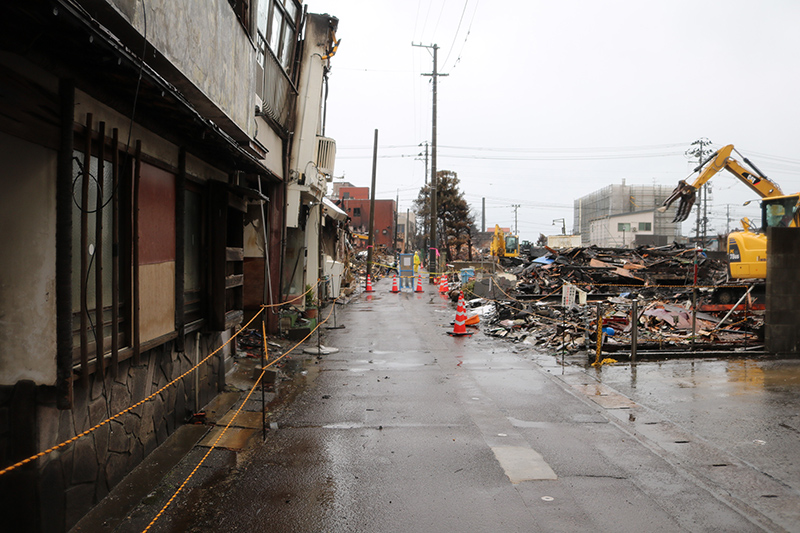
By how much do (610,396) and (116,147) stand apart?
7.65 metres

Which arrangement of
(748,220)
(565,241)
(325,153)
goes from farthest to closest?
(565,241) → (748,220) → (325,153)

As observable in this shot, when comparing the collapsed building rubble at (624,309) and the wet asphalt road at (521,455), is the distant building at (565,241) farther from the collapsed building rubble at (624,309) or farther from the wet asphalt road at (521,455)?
the wet asphalt road at (521,455)

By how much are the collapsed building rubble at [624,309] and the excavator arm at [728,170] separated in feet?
11.4

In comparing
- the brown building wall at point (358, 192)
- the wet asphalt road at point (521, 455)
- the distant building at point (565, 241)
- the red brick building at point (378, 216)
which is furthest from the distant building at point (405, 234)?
the wet asphalt road at point (521, 455)

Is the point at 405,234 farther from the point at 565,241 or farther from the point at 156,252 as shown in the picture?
the point at 156,252

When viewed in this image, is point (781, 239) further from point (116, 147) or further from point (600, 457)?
point (116, 147)

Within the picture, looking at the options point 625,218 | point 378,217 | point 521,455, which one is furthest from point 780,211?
point 378,217

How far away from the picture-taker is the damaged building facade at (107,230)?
3.69 metres

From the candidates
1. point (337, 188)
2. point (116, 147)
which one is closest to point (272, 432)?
point (116, 147)

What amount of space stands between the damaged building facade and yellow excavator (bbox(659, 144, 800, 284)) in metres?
16.3

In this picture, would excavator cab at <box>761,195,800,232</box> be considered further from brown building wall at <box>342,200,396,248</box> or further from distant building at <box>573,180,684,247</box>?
brown building wall at <box>342,200,396,248</box>

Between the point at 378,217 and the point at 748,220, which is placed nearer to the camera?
the point at 748,220

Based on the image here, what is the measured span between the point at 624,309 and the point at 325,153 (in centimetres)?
1033

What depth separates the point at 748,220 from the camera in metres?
17.8
